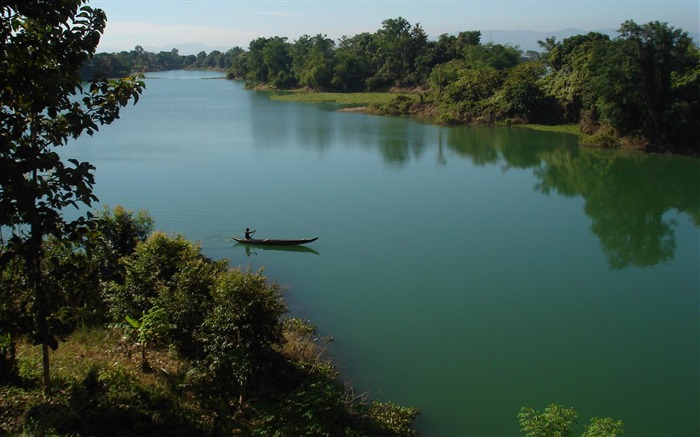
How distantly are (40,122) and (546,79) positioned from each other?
30.1 m

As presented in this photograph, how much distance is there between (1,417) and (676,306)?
935 cm

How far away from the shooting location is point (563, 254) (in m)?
11.8

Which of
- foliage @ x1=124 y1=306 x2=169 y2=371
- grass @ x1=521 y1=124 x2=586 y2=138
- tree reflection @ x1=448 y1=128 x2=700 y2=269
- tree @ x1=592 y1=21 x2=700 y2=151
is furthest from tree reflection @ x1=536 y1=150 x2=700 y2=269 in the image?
foliage @ x1=124 y1=306 x2=169 y2=371

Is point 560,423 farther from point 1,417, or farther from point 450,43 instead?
point 450,43

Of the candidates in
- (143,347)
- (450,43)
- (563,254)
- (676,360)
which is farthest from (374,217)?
(450,43)

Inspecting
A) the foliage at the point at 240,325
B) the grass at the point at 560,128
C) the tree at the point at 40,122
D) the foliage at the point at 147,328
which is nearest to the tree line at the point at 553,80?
the grass at the point at 560,128

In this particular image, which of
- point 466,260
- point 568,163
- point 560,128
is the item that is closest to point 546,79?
point 560,128

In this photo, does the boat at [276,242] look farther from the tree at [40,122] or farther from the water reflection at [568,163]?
the tree at [40,122]

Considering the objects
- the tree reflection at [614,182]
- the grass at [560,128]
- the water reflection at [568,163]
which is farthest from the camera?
the grass at [560,128]

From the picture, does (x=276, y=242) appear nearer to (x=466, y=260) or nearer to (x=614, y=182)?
(x=466, y=260)

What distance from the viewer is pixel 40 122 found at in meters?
4.12

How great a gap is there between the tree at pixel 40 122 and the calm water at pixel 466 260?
4.29 metres

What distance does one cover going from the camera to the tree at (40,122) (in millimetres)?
3559

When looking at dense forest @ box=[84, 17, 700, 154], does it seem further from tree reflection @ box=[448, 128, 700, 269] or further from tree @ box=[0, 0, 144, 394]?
tree reflection @ box=[448, 128, 700, 269]
